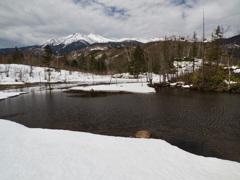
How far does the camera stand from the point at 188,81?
44.9 meters

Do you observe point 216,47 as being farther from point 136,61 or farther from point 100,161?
point 100,161

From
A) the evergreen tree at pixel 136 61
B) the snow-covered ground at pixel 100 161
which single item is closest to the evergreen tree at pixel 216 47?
the evergreen tree at pixel 136 61

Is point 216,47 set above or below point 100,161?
above

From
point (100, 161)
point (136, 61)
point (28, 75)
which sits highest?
point (136, 61)

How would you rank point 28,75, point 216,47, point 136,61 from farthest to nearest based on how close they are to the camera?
point 28,75 < point 136,61 < point 216,47

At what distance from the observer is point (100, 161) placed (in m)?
6.49

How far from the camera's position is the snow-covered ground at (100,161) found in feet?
18.2

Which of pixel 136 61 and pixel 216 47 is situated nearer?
pixel 216 47

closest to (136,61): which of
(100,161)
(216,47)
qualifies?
(216,47)

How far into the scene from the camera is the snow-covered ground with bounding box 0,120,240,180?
18.2 feet

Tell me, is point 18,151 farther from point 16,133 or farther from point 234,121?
point 234,121

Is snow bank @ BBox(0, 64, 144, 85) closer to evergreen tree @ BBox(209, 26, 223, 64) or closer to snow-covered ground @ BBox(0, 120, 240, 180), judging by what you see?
evergreen tree @ BBox(209, 26, 223, 64)

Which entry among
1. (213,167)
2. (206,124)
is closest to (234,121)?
(206,124)

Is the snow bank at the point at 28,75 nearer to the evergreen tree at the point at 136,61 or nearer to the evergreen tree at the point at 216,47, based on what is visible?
the evergreen tree at the point at 136,61
